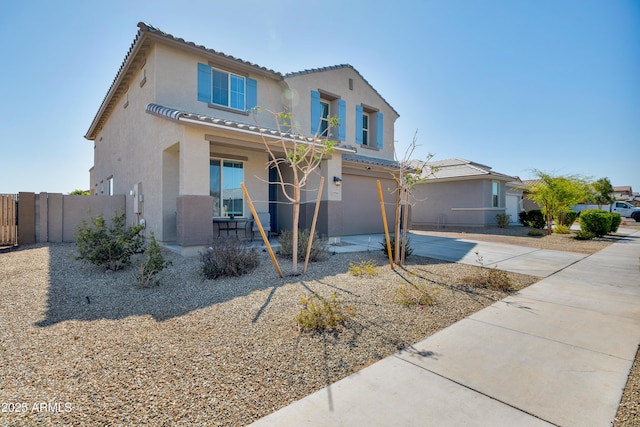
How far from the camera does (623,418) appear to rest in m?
2.21

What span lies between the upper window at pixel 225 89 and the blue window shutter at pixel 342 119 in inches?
168

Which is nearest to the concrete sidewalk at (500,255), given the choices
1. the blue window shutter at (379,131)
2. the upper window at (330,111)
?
the upper window at (330,111)

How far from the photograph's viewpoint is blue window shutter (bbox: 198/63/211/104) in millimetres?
10578

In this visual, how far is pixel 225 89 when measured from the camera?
11273mm

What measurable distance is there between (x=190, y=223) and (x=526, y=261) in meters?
9.20

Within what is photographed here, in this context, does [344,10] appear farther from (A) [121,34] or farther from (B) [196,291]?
(B) [196,291]

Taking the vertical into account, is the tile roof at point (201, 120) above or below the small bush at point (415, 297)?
above

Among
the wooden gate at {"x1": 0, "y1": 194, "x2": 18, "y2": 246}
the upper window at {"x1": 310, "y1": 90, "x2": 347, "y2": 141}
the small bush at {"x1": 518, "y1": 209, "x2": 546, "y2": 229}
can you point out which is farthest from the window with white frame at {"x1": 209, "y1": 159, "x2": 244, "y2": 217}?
the small bush at {"x1": 518, "y1": 209, "x2": 546, "y2": 229}

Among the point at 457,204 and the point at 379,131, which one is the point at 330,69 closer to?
the point at 379,131

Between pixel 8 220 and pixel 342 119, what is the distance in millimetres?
13496

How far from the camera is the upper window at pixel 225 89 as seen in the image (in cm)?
1065

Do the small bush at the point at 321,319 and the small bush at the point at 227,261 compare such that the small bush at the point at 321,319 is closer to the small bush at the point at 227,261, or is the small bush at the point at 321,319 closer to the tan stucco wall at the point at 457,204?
the small bush at the point at 227,261

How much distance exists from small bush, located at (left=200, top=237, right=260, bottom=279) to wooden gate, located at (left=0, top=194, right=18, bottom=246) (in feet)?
30.8

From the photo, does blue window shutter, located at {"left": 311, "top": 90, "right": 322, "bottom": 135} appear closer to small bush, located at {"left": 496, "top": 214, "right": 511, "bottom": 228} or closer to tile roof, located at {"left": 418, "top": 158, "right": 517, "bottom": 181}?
tile roof, located at {"left": 418, "top": 158, "right": 517, "bottom": 181}
